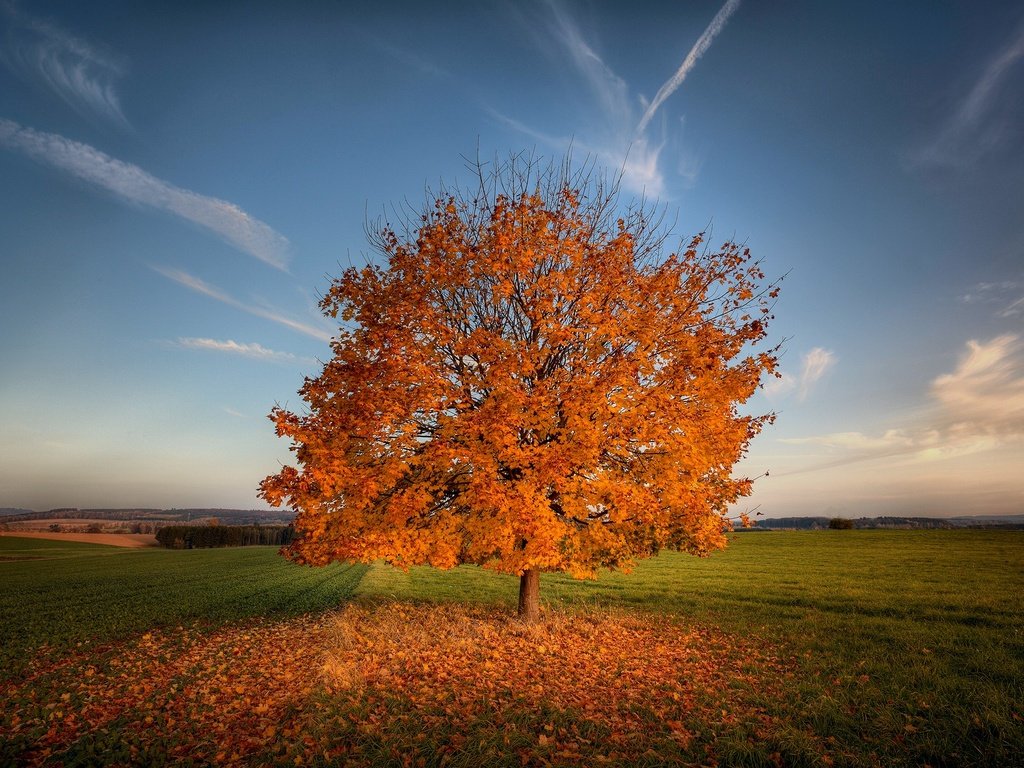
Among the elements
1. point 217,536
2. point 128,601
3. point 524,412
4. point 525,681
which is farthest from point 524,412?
point 217,536

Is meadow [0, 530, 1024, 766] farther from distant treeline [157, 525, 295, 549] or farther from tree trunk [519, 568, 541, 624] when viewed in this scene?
distant treeline [157, 525, 295, 549]

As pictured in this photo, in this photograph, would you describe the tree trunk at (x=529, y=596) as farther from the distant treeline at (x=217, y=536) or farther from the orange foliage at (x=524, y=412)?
the distant treeline at (x=217, y=536)

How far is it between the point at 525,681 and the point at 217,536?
304ft

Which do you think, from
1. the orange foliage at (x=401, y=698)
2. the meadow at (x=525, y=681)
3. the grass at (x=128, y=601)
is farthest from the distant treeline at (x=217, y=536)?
the orange foliage at (x=401, y=698)

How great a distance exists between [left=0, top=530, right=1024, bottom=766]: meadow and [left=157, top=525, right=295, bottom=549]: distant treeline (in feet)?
232

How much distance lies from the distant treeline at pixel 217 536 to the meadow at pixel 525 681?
232 ft

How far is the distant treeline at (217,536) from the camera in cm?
8206

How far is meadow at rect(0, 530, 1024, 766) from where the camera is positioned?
22.4ft

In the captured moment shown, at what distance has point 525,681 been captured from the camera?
9.20 m

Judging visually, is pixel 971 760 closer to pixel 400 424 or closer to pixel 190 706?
pixel 400 424

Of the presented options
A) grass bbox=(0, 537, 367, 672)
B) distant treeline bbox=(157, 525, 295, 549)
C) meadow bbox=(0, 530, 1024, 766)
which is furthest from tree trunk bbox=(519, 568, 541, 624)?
distant treeline bbox=(157, 525, 295, 549)

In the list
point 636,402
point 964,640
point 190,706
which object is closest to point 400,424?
point 636,402

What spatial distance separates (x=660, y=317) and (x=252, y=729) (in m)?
10.8

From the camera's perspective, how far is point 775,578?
25.5 meters
